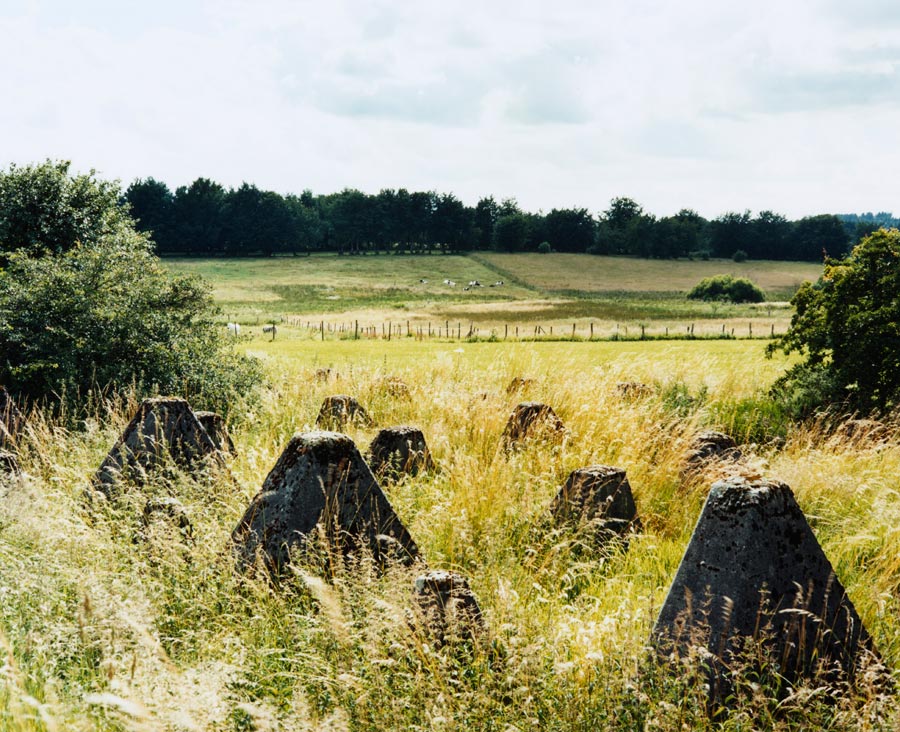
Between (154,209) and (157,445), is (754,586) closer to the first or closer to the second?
(157,445)

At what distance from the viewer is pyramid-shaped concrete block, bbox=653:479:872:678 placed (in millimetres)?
3840

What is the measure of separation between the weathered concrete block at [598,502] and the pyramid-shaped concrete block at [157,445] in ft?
11.3

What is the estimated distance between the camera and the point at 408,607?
409cm

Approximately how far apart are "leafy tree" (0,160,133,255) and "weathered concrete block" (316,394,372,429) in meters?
11.3

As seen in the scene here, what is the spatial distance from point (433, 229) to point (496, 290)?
36649 millimetres

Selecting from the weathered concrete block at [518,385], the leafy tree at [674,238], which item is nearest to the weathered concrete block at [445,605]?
the weathered concrete block at [518,385]

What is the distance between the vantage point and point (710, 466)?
787 cm

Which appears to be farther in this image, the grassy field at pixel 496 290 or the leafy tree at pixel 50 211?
the grassy field at pixel 496 290

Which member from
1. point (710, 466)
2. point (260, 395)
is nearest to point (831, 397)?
point (710, 466)

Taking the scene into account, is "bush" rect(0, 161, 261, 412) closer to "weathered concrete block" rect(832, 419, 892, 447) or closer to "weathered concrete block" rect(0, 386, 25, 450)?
"weathered concrete block" rect(0, 386, 25, 450)

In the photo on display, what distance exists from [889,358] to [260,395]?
1108 cm

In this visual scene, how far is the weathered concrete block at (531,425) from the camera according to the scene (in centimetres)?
920

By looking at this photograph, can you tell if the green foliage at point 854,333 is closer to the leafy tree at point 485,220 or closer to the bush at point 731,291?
the bush at point 731,291

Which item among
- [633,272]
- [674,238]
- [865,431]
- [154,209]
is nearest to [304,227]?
[154,209]
